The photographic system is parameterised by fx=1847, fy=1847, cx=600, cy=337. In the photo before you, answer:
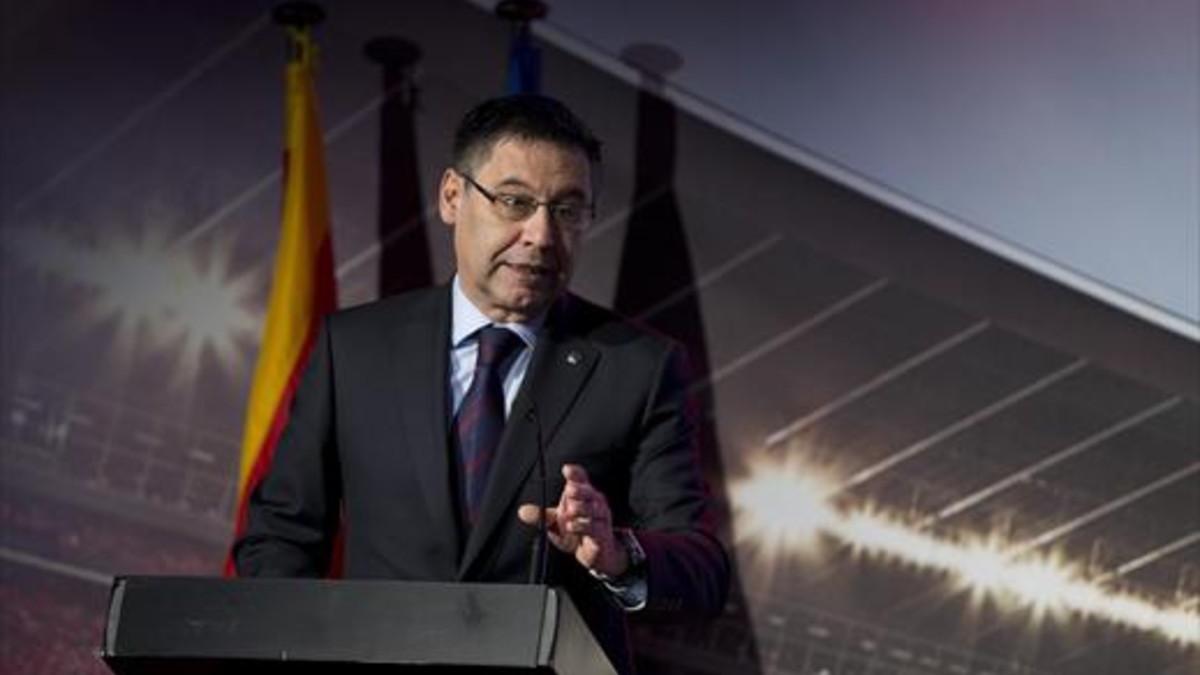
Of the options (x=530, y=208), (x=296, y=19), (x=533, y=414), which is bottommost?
(x=533, y=414)

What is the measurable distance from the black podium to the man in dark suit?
37 cm

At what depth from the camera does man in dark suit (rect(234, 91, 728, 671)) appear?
1.86m

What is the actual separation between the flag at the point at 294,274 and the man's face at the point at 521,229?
1.89m

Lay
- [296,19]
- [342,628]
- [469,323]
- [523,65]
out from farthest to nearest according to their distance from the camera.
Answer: [296,19] < [523,65] < [469,323] < [342,628]

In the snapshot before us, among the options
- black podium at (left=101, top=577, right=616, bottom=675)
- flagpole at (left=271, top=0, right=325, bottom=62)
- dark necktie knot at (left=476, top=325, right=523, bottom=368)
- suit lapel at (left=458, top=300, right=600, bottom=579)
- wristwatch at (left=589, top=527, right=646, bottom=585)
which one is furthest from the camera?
flagpole at (left=271, top=0, right=325, bottom=62)

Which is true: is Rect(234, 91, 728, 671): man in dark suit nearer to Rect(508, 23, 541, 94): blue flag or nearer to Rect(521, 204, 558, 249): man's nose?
Rect(521, 204, 558, 249): man's nose

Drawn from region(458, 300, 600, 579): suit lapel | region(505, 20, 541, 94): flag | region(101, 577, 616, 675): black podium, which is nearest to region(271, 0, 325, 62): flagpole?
region(505, 20, 541, 94): flag

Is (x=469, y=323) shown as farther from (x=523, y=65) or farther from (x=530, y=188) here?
(x=523, y=65)


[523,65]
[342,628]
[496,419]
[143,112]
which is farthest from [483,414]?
[143,112]

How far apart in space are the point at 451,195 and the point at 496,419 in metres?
0.28

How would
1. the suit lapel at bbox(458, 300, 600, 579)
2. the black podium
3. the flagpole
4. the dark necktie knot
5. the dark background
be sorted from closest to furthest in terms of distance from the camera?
the black podium, the suit lapel at bbox(458, 300, 600, 579), the dark necktie knot, the dark background, the flagpole

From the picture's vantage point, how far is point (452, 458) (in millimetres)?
1899

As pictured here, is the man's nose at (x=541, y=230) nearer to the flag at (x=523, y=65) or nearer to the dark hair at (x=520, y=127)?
the dark hair at (x=520, y=127)

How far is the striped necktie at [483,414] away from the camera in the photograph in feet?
6.19
